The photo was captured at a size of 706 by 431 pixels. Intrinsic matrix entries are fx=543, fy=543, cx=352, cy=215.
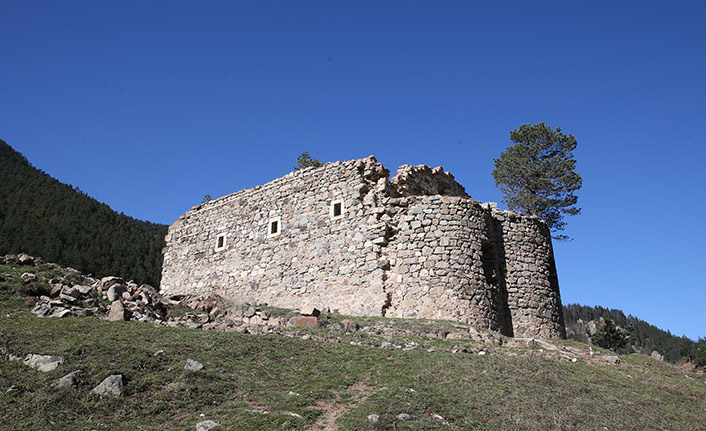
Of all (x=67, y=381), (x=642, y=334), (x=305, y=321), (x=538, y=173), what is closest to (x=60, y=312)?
(x=67, y=381)

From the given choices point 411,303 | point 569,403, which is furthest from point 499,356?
point 411,303

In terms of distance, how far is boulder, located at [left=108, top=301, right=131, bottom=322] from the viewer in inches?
450

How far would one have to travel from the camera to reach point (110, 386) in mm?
7840

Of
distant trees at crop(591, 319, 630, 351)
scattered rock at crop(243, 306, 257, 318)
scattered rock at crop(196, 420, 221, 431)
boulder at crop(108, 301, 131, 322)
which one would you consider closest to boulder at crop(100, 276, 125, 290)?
boulder at crop(108, 301, 131, 322)

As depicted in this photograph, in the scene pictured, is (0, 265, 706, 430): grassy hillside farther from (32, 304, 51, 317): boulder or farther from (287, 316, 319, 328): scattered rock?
(287, 316, 319, 328): scattered rock

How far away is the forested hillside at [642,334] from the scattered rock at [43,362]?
3233cm

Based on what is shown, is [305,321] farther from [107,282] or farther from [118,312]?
[107,282]

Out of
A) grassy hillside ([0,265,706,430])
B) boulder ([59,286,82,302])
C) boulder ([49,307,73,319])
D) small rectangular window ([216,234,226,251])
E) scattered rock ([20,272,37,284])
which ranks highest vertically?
small rectangular window ([216,234,226,251])

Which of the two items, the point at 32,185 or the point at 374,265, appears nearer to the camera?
the point at 374,265

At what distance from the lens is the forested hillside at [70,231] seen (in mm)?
35969

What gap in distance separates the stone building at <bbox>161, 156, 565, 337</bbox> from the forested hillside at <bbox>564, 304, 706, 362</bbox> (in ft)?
65.6

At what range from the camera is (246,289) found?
66.3 feet

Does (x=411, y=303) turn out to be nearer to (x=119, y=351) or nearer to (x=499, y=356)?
(x=499, y=356)

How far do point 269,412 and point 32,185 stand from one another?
5051 centimetres
